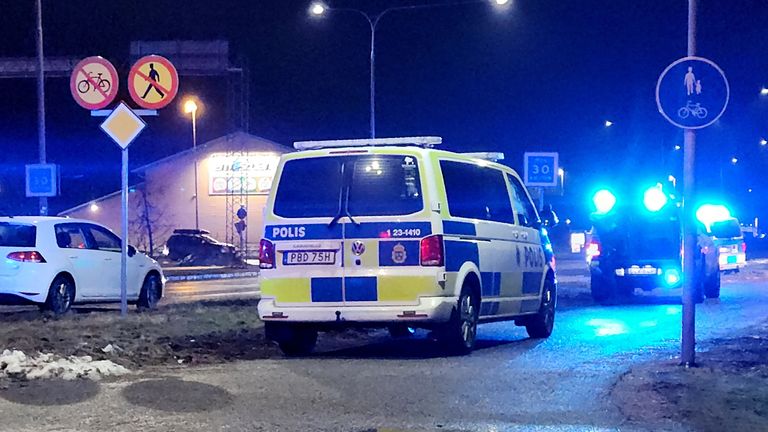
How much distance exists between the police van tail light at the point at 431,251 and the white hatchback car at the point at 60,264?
686 centimetres

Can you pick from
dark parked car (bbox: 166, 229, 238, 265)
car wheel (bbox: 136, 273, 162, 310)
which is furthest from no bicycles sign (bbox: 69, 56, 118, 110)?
dark parked car (bbox: 166, 229, 238, 265)

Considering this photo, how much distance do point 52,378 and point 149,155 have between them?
2514 inches

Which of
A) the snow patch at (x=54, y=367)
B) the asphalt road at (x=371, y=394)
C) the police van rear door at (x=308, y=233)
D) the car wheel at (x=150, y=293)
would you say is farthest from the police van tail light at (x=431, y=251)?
the car wheel at (x=150, y=293)

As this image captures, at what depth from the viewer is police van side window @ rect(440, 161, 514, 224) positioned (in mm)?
10891

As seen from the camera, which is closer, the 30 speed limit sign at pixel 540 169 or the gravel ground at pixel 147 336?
the gravel ground at pixel 147 336

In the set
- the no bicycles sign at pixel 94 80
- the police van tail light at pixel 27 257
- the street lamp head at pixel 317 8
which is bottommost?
the police van tail light at pixel 27 257

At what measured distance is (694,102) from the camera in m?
9.16

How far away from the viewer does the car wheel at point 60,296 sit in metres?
14.9

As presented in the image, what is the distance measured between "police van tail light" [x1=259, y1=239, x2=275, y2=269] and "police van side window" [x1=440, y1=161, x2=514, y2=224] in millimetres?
1831

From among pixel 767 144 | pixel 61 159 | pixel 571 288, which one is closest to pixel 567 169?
pixel 767 144

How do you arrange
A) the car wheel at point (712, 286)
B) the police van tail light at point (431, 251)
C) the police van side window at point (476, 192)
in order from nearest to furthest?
1. the police van tail light at point (431, 251)
2. the police van side window at point (476, 192)
3. the car wheel at point (712, 286)

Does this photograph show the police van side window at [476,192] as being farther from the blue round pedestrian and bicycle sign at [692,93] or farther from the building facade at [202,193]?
the building facade at [202,193]

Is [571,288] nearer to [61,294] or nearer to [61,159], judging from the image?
[61,294]

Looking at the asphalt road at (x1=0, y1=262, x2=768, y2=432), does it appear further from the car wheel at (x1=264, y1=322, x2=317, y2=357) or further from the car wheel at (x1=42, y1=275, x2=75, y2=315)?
the car wheel at (x1=42, y1=275, x2=75, y2=315)
